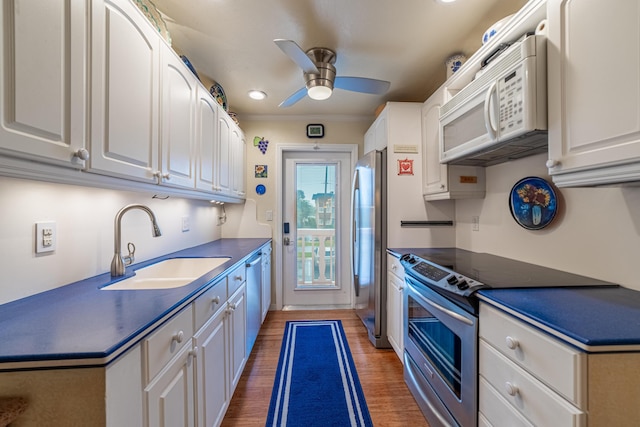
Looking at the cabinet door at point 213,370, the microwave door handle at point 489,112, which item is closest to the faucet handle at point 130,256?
the cabinet door at point 213,370

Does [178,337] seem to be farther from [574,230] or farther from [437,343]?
[574,230]

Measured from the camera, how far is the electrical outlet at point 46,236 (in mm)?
978

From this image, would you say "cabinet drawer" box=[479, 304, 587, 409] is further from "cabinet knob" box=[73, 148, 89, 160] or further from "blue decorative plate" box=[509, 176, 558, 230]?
"cabinet knob" box=[73, 148, 89, 160]

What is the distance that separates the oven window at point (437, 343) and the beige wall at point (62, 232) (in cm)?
177

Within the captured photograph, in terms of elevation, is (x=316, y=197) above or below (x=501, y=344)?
above

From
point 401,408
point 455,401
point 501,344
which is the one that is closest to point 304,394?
point 401,408

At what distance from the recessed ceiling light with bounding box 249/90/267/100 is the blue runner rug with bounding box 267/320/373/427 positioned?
243cm

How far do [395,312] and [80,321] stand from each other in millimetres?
1964

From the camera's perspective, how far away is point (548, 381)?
2.50 feet

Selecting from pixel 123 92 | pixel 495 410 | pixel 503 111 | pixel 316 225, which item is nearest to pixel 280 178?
pixel 316 225

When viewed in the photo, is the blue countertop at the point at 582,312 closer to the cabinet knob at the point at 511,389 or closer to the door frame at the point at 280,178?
the cabinet knob at the point at 511,389

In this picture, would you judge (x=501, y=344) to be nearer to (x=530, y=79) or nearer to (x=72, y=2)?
(x=530, y=79)

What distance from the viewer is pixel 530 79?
3.60 ft

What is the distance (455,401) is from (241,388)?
1368 millimetres
